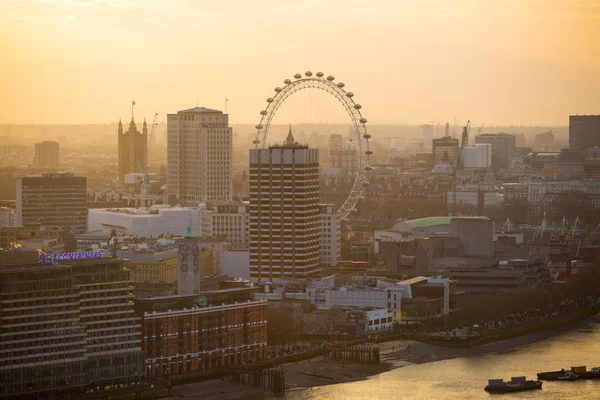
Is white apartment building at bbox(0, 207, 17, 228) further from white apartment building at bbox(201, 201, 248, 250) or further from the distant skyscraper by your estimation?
the distant skyscraper

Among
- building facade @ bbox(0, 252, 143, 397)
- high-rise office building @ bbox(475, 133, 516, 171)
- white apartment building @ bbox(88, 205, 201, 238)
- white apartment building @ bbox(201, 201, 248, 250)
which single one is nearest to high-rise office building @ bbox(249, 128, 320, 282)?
white apartment building @ bbox(201, 201, 248, 250)

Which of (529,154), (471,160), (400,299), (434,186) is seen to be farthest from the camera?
(529,154)

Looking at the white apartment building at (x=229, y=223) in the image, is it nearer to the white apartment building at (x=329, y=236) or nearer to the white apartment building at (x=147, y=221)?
the white apartment building at (x=147, y=221)

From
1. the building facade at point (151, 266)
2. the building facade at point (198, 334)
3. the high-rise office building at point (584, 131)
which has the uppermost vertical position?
the high-rise office building at point (584, 131)

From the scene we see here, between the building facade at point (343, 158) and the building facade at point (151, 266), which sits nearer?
the building facade at point (151, 266)

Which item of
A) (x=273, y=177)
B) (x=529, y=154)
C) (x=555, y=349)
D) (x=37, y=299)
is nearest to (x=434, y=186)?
(x=529, y=154)

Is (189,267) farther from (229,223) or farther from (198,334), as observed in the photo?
(229,223)

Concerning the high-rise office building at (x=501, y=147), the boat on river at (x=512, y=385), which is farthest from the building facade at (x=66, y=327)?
the high-rise office building at (x=501, y=147)

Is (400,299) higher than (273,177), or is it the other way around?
(273,177)

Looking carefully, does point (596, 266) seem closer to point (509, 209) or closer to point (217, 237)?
point (217, 237)
